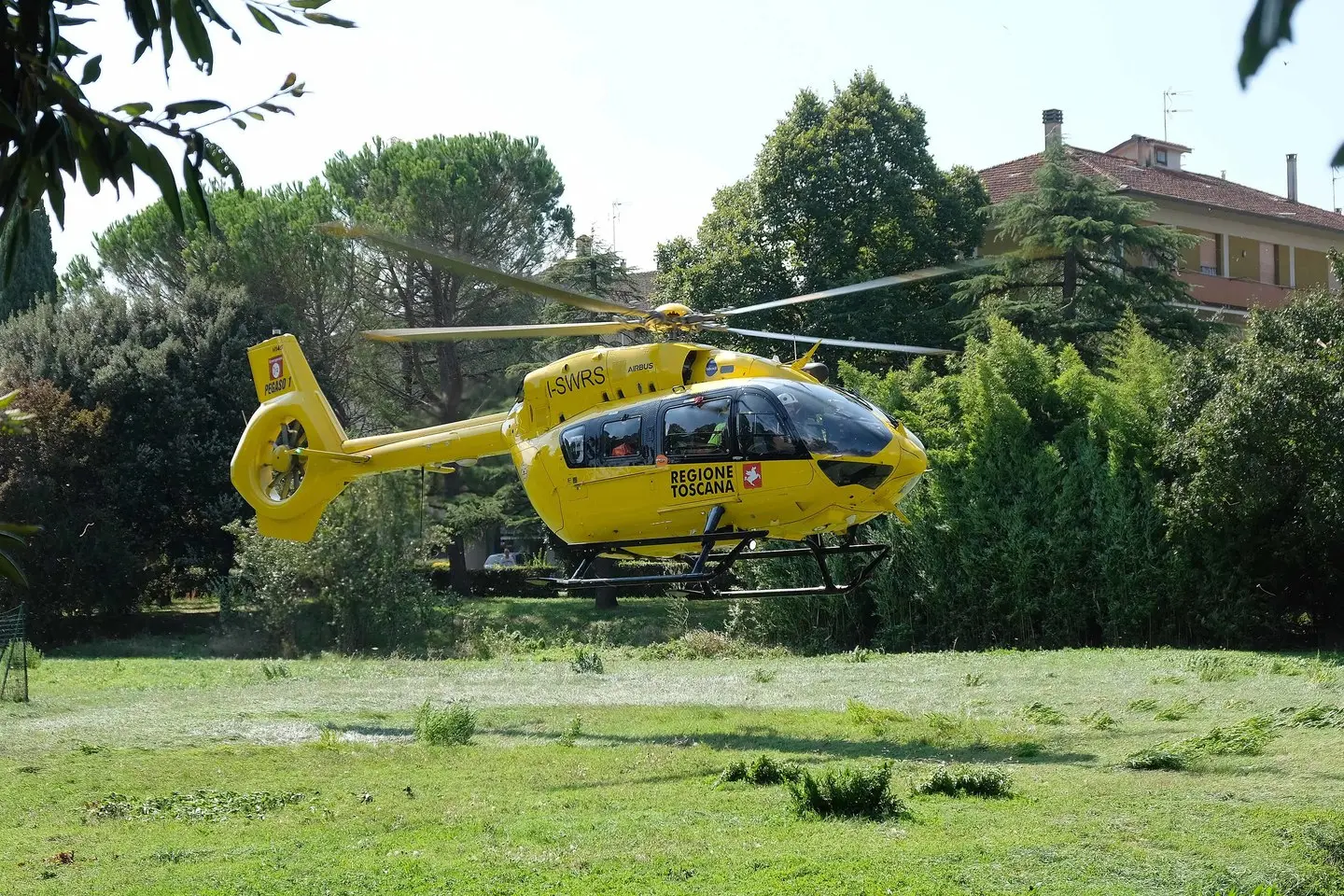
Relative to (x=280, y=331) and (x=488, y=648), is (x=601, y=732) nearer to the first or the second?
(x=488, y=648)

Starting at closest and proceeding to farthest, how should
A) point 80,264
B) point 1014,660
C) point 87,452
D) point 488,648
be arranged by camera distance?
point 1014,660 → point 488,648 → point 87,452 → point 80,264

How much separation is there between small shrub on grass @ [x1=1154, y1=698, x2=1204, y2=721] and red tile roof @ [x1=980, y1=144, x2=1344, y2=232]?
27587mm

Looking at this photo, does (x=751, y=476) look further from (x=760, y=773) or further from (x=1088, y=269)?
(x=1088, y=269)

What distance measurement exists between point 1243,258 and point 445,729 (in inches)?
1486

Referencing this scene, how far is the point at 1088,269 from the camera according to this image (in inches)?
1308

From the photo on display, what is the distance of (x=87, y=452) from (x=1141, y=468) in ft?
81.5

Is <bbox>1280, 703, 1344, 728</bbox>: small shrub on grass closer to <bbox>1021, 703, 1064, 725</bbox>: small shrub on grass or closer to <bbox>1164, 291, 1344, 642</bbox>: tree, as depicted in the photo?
<bbox>1021, 703, 1064, 725</bbox>: small shrub on grass

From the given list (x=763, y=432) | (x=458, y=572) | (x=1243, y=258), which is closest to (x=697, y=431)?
(x=763, y=432)

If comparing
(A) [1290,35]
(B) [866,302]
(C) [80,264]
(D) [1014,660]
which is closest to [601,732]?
(D) [1014,660]

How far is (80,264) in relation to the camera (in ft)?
153

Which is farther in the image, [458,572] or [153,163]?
[458,572]

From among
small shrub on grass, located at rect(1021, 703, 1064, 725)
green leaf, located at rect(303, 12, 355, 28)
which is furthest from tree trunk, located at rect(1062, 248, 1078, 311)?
green leaf, located at rect(303, 12, 355, 28)

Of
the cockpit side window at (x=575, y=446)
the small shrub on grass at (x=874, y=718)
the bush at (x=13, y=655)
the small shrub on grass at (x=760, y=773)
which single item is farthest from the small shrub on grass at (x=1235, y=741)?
the bush at (x=13, y=655)

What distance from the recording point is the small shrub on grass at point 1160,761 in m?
12.4
